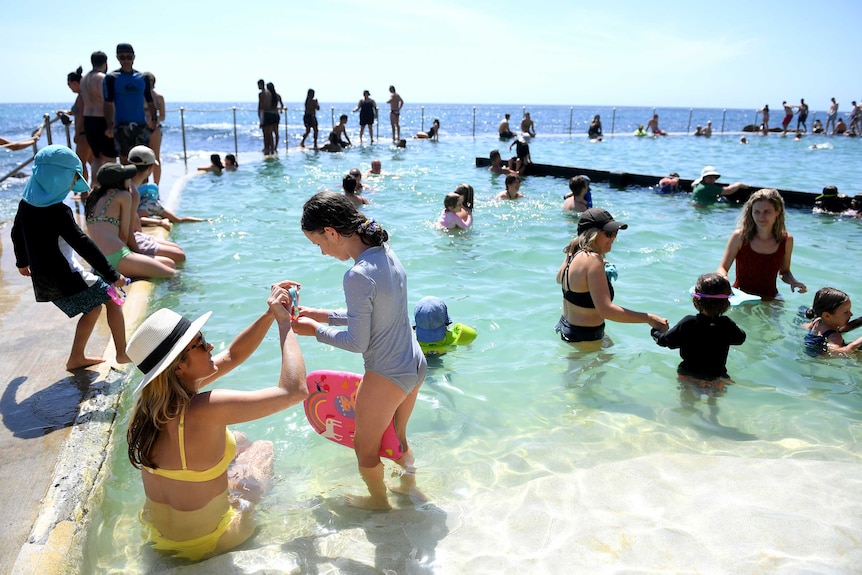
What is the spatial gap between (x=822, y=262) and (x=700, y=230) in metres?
2.43

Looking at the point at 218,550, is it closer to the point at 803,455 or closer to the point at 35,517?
the point at 35,517

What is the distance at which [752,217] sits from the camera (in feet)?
19.9

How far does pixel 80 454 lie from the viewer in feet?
12.2

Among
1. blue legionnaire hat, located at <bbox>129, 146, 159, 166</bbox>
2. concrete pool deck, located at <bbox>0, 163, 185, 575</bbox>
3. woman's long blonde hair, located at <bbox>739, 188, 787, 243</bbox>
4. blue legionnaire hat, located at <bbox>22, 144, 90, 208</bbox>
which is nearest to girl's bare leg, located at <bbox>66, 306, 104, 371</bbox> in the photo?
concrete pool deck, located at <bbox>0, 163, 185, 575</bbox>

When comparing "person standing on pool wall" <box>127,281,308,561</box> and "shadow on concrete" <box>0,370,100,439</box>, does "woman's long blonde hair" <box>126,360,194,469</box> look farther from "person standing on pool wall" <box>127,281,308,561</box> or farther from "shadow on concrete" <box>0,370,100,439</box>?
"shadow on concrete" <box>0,370,100,439</box>

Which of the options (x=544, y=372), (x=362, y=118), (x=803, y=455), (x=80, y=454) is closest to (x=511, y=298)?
(x=544, y=372)

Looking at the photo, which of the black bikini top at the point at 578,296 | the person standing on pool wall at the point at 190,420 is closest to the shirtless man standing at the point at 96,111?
the black bikini top at the point at 578,296

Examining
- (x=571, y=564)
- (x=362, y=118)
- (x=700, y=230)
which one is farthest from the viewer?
(x=362, y=118)

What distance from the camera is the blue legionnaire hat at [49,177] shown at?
4.29 metres

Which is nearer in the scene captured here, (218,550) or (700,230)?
(218,550)

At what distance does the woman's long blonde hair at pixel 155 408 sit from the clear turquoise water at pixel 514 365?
70 cm

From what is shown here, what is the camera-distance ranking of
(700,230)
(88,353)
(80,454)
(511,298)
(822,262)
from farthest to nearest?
(700,230)
(822,262)
(511,298)
(88,353)
(80,454)

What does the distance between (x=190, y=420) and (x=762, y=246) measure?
215 inches

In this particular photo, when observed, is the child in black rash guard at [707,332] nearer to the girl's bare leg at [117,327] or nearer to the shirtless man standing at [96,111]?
the girl's bare leg at [117,327]
